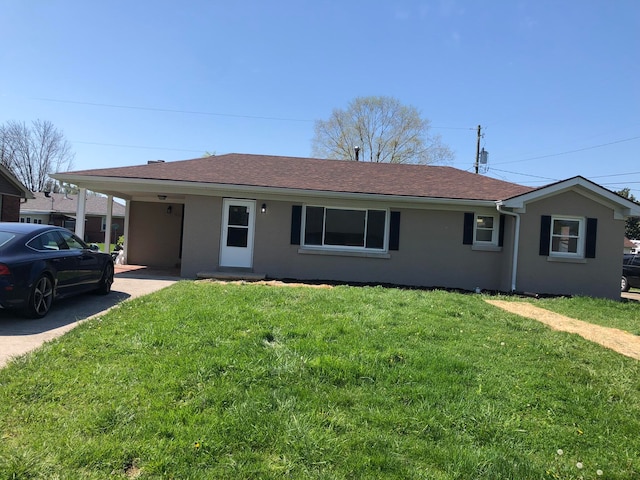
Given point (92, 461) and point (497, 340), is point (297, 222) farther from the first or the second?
point (92, 461)

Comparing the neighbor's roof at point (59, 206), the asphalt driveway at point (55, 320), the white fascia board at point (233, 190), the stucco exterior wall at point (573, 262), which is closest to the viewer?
the asphalt driveway at point (55, 320)

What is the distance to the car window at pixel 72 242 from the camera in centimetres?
758

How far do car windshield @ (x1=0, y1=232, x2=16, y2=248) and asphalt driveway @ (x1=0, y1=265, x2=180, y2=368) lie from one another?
113 cm

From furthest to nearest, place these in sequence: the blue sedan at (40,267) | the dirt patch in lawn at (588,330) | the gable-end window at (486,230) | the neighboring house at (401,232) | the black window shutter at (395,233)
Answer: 1. the gable-end window at (486,230)
2. the black window shutter at (395,233)
3. the neighboring house at (401,232)
4. the dirt patch in lawn at (588,330)
5. the blue sedan at (40,267)

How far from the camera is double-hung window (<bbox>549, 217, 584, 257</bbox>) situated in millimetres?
12680

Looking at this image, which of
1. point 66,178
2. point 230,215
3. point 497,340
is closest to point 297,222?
point 230,215

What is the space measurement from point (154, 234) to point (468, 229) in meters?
11.1

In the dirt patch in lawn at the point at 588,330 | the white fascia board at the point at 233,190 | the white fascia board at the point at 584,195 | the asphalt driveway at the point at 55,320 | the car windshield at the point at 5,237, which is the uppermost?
the white fascia board at the point at 584,195

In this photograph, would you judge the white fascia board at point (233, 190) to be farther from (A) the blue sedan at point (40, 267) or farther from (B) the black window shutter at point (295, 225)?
(A) the blue sedan at point (40, 267)

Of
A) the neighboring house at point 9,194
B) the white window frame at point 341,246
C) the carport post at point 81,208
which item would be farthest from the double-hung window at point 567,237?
the neighboring house at point 9,194

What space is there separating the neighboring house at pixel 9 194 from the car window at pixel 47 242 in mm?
15017

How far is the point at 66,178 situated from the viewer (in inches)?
476

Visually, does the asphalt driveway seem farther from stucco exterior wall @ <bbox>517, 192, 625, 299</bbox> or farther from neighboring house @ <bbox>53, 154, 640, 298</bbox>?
stucco exterior wall @ <bbox>517, 192, 625, 299</bbox>

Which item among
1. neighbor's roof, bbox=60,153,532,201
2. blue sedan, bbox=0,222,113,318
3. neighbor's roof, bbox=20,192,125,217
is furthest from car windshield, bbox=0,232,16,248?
neighbor's roof, bbox=20,192,125,217
